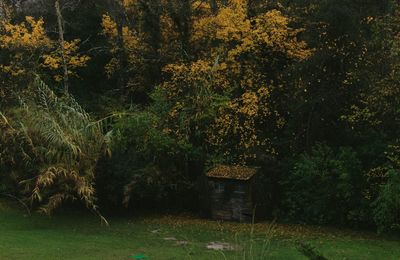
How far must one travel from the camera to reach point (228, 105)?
1605 centimetres

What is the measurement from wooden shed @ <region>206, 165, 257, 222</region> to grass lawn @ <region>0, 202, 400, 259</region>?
1.49ft

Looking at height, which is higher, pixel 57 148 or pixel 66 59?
pixel 66 59

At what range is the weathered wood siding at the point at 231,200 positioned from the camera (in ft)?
49.3

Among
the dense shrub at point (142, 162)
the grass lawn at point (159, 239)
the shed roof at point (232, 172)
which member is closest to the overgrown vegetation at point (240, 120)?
the dense shrub at point (142, 162)

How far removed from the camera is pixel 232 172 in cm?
1540

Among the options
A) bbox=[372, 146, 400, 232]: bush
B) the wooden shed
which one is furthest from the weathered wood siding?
bbox=[372, 146, 400, 232]: bush

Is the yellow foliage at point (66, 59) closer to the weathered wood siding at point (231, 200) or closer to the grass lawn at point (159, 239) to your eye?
the grass lawn at point (159, 239)

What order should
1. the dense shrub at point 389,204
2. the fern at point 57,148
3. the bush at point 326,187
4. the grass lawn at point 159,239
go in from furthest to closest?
the fern at point 57,148
the bush at point 326,187
the dense shrub at point 389,204
the grass lawn at point 159,239

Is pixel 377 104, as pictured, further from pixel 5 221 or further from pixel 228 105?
pixel 5 221

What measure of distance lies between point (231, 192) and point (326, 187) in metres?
2.68

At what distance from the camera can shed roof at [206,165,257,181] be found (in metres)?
15.1

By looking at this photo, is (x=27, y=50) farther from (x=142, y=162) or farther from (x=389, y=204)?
(x=389, y=204)

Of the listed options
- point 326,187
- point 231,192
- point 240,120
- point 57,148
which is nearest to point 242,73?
point 240,120

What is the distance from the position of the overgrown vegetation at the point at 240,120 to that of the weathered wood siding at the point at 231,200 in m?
0.48
